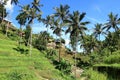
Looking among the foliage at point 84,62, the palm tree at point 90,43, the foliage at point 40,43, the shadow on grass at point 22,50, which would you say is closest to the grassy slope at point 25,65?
the shadow on grass at point 22,50

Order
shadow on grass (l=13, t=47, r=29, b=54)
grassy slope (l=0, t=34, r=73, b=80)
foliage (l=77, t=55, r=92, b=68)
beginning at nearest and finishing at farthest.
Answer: grassy slope (l=0, t=34, r=73, b=80) → shadow on grass (l=13, t=47, r=29, b=54) → foliage (l=77, t=55, r=92, b=68)

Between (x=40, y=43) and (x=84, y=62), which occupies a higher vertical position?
(x=40, y=43)

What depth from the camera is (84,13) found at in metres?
70.6

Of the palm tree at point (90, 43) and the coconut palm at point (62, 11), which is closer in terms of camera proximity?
the coconut palm at point (62, 11)

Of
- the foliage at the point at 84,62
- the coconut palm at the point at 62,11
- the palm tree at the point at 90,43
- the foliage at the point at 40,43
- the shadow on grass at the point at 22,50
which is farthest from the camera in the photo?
the palm tree at the point at 90,43

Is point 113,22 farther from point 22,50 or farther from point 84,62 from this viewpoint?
point 22,50

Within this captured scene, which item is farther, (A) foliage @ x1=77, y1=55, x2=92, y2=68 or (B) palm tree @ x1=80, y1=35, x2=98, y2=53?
(B) palm tree @ x1=80, y1=35, x2=98, y2=53

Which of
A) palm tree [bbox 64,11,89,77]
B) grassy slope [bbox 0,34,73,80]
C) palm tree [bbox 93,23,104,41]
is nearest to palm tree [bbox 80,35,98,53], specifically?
palm tree [bbox 93,23,104,41]

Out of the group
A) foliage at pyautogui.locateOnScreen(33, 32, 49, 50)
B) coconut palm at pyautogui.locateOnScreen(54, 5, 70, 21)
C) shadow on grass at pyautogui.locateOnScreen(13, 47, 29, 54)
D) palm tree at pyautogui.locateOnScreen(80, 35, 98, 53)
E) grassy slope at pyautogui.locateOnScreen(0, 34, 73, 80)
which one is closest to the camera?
grassy slope at pyautogui.locateOnScreen(0, 34, 73, 80)

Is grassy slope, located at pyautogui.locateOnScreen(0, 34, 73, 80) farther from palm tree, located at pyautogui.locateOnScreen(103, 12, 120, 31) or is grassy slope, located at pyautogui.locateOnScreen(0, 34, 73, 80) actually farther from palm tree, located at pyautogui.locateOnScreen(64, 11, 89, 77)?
palm tree, located at pyautogui.locateOnScreen(103, 12, 120, 31)

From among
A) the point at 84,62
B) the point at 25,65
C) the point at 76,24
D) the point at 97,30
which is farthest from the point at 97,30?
the point at 25,65

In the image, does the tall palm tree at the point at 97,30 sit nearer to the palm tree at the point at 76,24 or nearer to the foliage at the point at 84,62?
the foliage at the point at 84,62

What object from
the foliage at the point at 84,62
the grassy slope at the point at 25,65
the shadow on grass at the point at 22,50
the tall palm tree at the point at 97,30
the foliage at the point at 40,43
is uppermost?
the tall palm tree at the point at 97,30

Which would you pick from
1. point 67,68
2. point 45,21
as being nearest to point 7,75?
point 67,68
